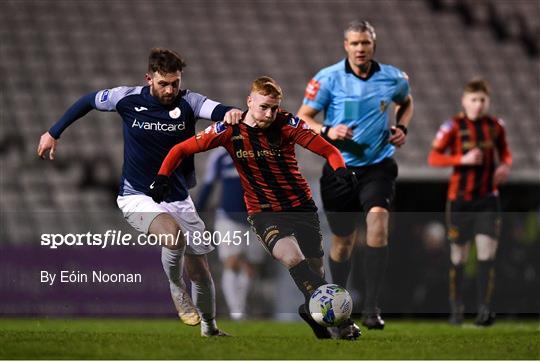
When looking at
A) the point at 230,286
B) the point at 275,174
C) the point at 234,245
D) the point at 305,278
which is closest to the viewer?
the point at 305,278

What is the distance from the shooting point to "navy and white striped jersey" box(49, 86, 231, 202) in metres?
7.49

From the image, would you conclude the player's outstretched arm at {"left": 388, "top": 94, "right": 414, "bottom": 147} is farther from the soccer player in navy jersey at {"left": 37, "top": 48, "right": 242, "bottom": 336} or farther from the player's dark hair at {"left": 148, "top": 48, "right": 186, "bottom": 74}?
the player's dark hair at {"left": 148, "top": 48, "right": 186, "bottom": 74}

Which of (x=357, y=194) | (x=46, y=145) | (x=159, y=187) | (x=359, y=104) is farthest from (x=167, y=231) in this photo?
(x=359, y=104)

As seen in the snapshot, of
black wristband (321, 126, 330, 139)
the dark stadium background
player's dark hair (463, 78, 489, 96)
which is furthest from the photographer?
the dark stadium background

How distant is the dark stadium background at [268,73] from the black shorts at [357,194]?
6.61ft

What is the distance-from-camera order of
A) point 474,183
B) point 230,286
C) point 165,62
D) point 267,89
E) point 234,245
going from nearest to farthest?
point 267,89 < point 165,62 < point 234,245 < point 474,183 < point 230,286

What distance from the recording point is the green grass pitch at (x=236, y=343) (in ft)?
21.7

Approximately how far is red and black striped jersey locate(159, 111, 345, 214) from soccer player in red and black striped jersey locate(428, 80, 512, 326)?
3118 mm

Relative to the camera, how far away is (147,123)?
7.48 meters

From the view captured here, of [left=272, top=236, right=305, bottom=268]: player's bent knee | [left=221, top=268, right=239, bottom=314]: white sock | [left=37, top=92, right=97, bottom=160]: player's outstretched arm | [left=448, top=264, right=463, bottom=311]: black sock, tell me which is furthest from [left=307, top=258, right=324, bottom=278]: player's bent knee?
[left=221, top=268, right=239, bottom=314]: white sock

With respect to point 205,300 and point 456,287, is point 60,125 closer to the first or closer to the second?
point 205,300

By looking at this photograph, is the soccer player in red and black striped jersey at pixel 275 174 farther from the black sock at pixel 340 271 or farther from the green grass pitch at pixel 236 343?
the black sock at pixel 340 271

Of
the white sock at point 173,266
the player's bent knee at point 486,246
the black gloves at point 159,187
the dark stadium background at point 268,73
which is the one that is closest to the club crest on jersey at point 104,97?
the black gloves at point 159,187

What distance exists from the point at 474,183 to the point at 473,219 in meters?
0.31
